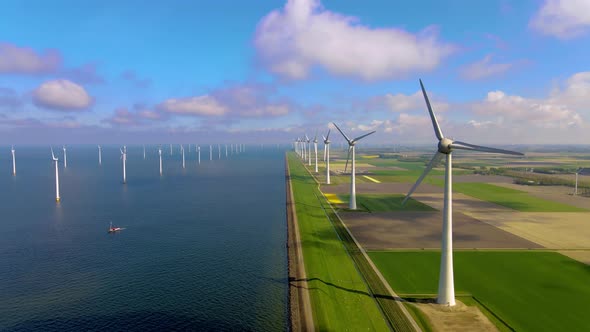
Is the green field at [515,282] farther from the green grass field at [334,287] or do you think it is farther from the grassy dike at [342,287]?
the green grass field at [334,287]

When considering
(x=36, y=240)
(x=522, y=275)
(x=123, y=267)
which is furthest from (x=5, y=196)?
(x=522, y=275)

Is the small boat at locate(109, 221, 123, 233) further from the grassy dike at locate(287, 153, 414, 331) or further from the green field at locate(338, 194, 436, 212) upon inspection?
the green field at locate(338, 194, 436, 212)

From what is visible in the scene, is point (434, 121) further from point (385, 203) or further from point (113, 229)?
Answer: point (113, 229)

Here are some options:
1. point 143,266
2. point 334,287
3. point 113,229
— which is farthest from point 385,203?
point 113,229

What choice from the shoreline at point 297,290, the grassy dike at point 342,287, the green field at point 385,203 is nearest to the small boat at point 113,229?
the shoreline at point 297,290

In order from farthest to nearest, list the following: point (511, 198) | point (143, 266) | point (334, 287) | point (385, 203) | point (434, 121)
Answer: point (511, 198) → point (385, 203) → point (143, 266) → point (334, 287) → point (434, 121)

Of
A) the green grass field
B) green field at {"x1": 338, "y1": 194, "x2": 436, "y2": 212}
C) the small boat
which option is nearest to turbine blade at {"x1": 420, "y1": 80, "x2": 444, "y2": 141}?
the green grass field

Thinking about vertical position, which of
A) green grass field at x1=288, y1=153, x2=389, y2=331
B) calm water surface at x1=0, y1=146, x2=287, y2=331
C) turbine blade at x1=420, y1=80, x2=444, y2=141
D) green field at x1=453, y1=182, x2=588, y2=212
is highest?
turbine blade at x1=420, y1=80, x2=444, y2=141
